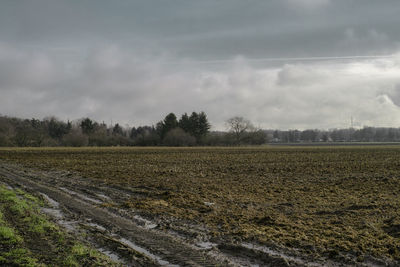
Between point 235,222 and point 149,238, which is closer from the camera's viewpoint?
point 149,238

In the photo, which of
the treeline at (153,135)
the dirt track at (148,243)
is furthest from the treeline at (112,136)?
the dirt track at (148,243)

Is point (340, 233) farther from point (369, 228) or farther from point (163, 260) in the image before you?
point (163, 260)

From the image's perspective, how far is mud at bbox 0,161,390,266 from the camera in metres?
6.64

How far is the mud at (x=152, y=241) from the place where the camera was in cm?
664

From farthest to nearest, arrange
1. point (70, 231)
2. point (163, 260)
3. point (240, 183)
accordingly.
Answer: point (240, 183) → point (70, 231) → point (163, 260)

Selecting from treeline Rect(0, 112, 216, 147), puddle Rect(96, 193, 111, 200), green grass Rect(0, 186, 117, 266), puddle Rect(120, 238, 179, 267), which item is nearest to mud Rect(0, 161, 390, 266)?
puddle Rect(120, 238, 179, 267)

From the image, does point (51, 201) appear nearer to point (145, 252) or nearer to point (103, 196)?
point (103, 196)

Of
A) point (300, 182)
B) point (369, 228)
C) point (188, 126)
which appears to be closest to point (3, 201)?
point (369, 228)

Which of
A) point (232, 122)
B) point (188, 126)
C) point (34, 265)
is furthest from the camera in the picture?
point (232, 122)

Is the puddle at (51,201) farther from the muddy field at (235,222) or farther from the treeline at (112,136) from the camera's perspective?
the treeline at (112,136)

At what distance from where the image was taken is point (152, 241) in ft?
25.8

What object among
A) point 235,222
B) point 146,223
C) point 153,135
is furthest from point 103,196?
point 153,135

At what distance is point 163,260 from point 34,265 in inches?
Answer: 89.6

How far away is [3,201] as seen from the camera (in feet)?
39.5
